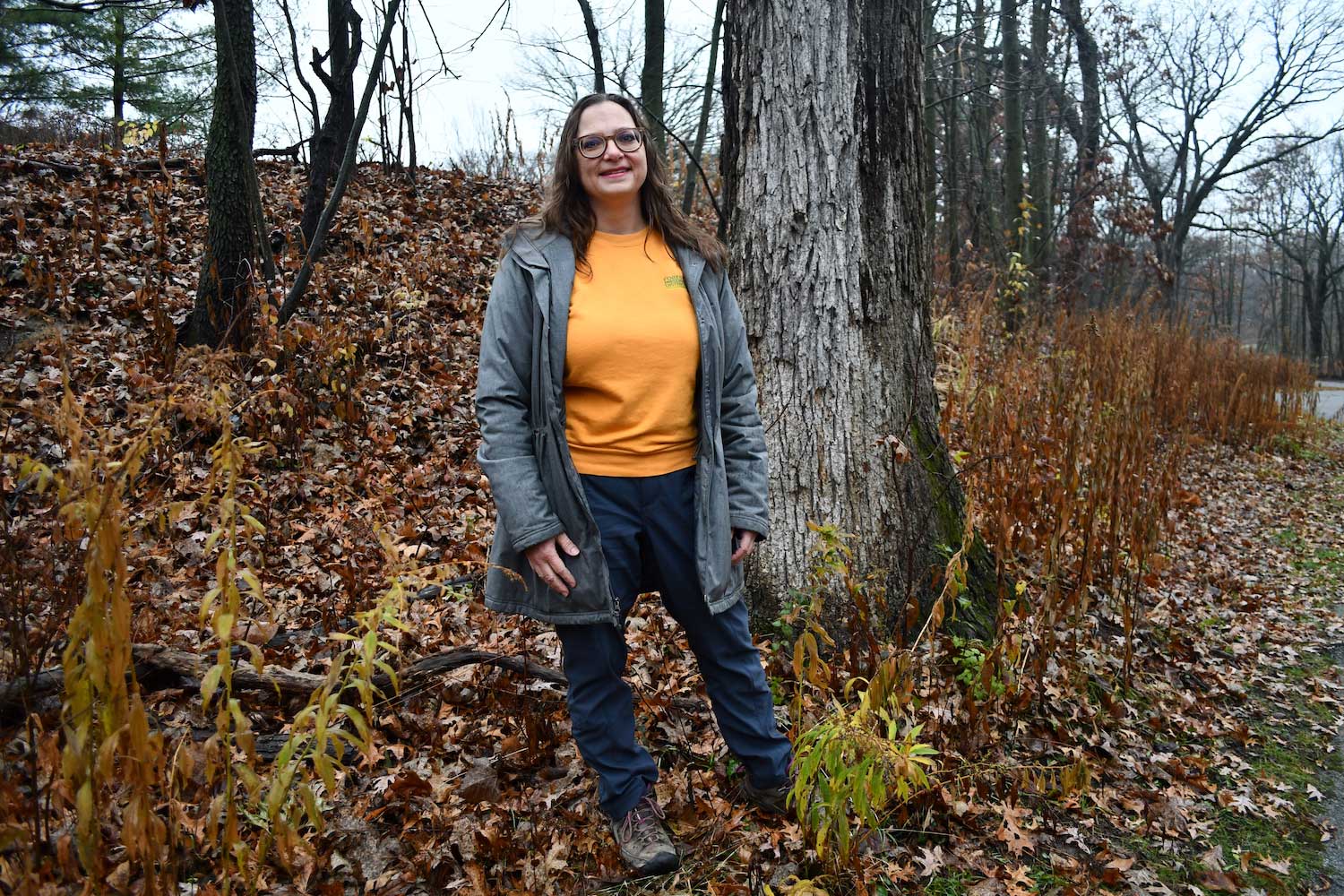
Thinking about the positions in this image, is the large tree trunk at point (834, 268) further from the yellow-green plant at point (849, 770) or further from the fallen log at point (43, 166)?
the fallen log at point (43, 166)

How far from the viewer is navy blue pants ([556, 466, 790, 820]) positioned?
2240 millimetres

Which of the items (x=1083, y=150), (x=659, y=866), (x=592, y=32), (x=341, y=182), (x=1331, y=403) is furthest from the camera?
(x=1331, y=403)

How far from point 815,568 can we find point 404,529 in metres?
2.69

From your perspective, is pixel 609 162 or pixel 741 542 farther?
pixel 741 542

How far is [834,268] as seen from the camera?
323 centimetres

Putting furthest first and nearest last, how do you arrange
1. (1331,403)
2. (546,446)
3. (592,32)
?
(1331,403) → (592,32) → (546,446)

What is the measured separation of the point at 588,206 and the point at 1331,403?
20.2 m

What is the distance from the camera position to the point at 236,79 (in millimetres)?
6109

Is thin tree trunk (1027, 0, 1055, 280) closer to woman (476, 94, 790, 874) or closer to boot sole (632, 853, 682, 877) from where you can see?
woman (476, 94, 790, 874)

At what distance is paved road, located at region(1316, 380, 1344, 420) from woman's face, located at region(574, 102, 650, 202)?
549 inches

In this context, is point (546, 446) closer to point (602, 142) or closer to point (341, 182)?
point (602, 142)

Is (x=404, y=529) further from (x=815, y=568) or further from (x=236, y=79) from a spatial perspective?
(x=236, y=79)

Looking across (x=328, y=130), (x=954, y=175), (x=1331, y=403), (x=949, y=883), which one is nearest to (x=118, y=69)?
(x=328, y=130)

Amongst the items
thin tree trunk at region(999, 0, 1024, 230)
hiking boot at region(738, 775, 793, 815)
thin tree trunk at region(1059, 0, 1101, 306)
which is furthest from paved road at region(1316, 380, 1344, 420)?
hiking boot at region(738, 775, 793, 815)
